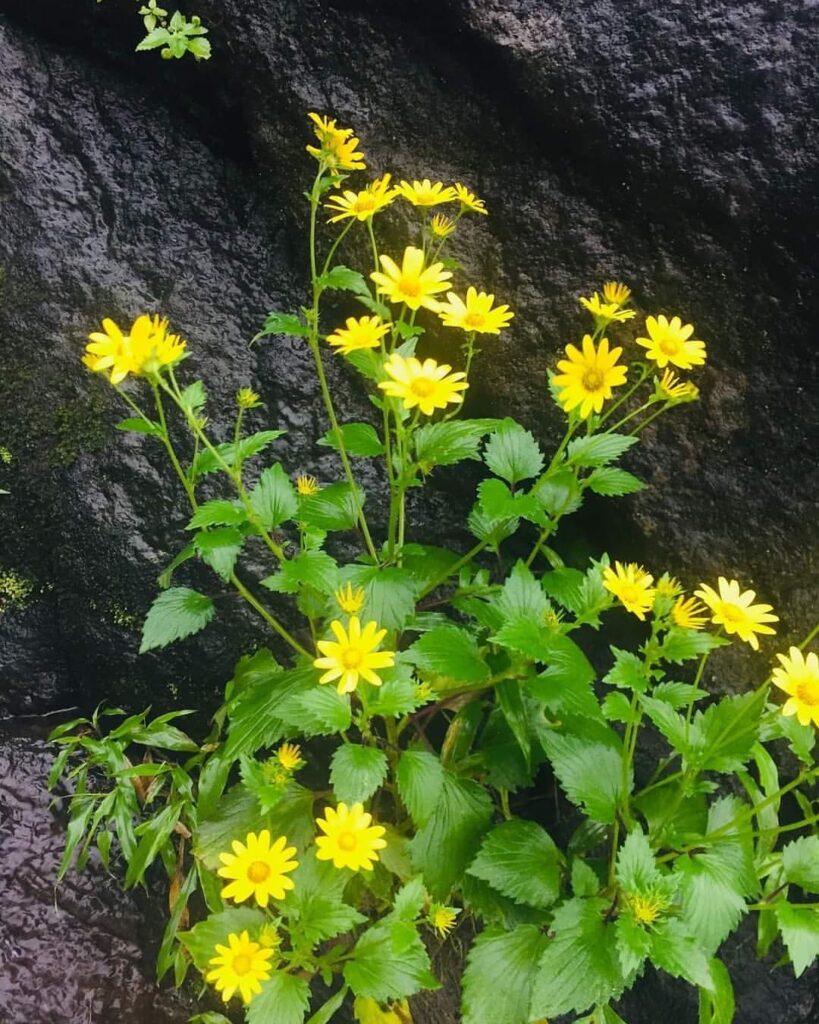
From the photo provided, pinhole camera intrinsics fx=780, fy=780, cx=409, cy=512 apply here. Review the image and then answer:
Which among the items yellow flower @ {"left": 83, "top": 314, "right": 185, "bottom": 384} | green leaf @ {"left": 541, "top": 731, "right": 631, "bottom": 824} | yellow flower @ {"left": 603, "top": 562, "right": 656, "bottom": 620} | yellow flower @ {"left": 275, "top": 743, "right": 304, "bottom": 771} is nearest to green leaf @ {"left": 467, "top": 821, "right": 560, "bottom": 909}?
green leaf @ {"left": 541, "top": 731, "right": 631, "bottom": 824}

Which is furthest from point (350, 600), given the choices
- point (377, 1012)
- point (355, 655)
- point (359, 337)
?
point (377, 1012)

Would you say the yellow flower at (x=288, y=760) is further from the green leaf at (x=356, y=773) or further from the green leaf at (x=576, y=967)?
the green leaf at (x=576, y=967)

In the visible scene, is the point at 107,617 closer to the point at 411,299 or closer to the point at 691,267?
the point at 411,299

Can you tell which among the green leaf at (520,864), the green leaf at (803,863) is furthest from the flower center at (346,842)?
the green leaf at (803,863)

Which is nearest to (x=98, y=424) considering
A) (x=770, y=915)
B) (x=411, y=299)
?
(x=411, y=299)

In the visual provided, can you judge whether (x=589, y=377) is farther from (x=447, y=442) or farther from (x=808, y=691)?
(x=808, y=691)

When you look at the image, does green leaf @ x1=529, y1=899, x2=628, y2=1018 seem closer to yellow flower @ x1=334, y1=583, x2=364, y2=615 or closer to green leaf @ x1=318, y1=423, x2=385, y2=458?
yellow flower @ x1=334, y1=583, x2=364, y2=615
